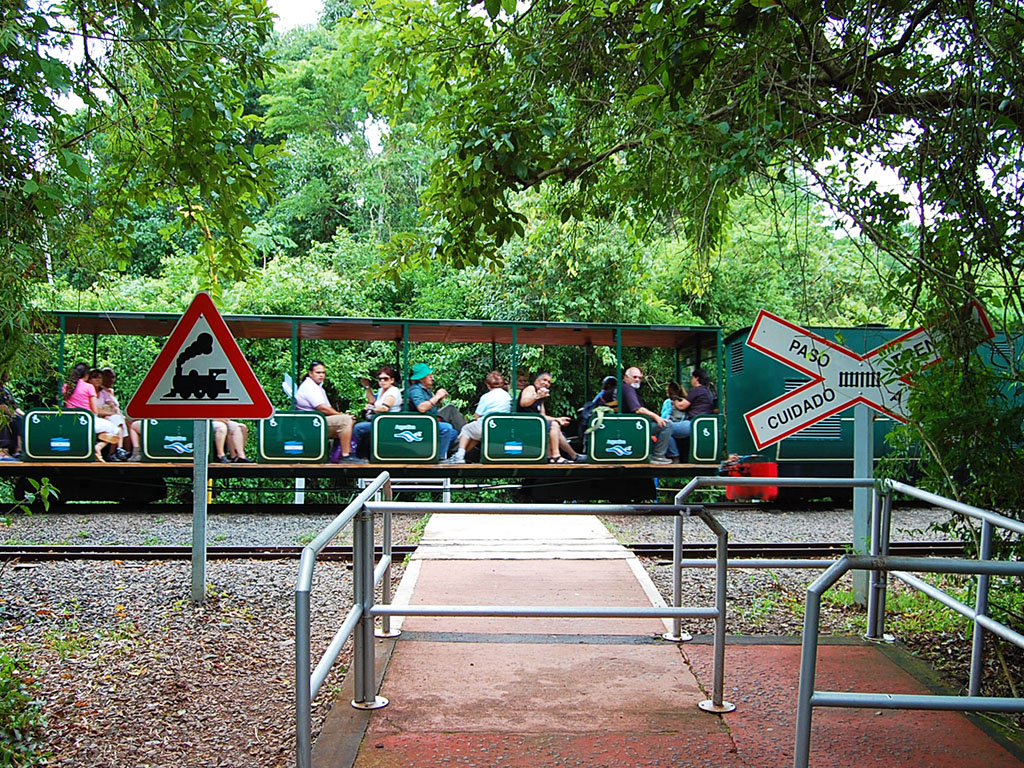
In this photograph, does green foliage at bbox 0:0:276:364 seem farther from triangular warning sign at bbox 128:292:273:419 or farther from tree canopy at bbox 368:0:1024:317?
tree canopy at bbox 368:0:1024:317

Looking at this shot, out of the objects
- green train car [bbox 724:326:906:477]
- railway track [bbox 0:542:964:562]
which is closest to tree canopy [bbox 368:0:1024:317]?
railway track [bbox 0:542:964:562]

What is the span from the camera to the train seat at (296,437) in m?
12.0

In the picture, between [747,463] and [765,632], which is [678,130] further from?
[747,463]

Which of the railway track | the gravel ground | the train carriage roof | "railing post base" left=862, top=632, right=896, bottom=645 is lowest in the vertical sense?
the railway track

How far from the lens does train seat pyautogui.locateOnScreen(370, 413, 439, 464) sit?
12.1m

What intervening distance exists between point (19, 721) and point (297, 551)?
468cm

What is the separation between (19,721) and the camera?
146 inches

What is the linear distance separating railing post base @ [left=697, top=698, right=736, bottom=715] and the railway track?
4.49 metres

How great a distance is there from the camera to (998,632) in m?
3.82

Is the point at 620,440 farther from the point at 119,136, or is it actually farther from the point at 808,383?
the point at 119,136

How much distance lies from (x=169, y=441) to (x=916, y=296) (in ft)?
32.5

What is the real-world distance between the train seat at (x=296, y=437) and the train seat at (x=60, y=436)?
2.23 metres

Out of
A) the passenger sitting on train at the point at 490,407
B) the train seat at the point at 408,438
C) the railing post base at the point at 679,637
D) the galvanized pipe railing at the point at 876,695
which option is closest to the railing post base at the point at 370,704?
the railing post base at the point at 679,637

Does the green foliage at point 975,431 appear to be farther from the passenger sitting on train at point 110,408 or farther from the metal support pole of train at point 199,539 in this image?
the passenger sitting on train at point 110,408
